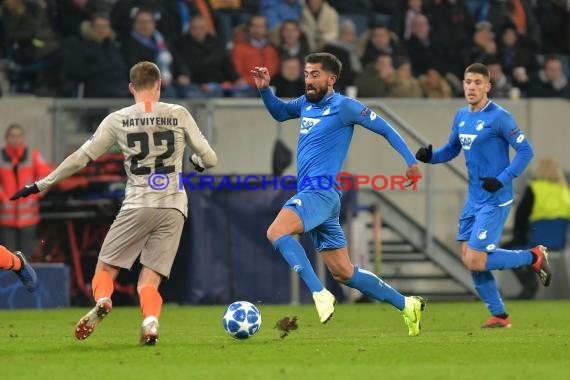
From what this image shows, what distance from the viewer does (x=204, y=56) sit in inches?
800

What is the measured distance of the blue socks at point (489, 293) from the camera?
13297 millimetres

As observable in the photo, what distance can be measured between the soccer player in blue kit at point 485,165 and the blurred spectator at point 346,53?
7182 millimetres

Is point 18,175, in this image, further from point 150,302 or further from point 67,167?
point 150,302

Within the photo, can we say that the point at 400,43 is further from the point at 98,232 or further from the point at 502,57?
the point at 98,232

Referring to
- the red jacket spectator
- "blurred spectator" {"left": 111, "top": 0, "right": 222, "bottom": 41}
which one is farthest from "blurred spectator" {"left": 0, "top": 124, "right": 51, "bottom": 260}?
"blurred spectator" {"left": 111, "top": 0, "right": 222, "bottom": 41}

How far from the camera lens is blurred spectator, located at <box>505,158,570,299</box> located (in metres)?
20.0

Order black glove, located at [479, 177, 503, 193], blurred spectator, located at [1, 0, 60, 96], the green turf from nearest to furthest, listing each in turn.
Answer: the green turf, black glove, located at [479, 177, 503, 193], blurred spectator, located at [1, 0, 60, 96]

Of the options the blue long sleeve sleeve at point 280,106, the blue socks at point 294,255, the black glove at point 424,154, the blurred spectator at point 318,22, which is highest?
the blurred spectator at point 318,22

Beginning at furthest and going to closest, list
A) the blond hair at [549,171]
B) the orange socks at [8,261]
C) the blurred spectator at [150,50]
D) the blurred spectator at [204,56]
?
the blurred spectator at [204,56]
the blond hair at [549,171]
the blurred spectator at [150,50]
the orange socks at [8,261]

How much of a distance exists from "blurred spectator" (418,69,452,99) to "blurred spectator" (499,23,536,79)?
201 cm

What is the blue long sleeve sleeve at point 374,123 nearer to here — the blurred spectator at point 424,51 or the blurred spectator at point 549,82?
the blurred spectator at point 549,82

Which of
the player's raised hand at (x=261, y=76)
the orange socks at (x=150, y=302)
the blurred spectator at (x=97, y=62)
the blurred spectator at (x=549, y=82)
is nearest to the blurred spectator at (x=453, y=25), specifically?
the blurred spectator at (x=549, y=82)

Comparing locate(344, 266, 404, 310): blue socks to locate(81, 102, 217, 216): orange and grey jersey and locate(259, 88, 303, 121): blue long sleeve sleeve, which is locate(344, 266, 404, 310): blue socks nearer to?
locate(259, 88, 303, 121): blue long sleeve sleeve

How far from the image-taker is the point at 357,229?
63.9ft
